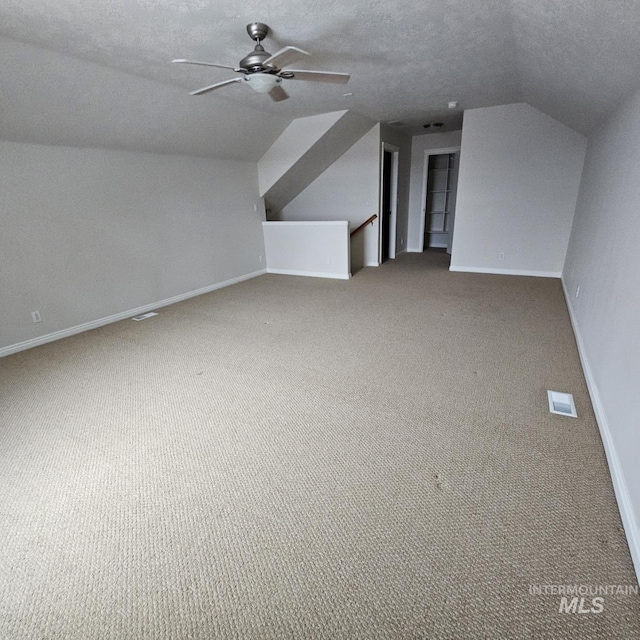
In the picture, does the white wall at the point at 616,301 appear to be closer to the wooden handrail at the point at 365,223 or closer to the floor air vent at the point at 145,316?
the wooden handrail at the point at 365,223

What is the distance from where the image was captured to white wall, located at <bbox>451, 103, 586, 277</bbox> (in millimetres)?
4586

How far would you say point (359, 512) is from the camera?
147cm

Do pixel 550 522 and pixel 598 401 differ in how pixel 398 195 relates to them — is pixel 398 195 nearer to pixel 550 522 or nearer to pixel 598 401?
pixel 598 401

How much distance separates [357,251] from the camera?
6277 millimetres

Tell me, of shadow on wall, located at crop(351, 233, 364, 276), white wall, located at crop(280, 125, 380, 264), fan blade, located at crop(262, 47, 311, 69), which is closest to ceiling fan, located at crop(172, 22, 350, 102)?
fan blade, located at crop(262, 47, 311, 69)

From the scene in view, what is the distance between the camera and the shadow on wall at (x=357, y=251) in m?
6.20

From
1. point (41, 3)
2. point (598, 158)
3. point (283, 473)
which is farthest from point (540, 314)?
point (41, 3)

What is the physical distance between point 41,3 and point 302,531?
2.99 m

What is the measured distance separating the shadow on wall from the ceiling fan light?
3.92 metres

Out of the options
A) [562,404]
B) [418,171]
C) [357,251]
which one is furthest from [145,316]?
[418,171]

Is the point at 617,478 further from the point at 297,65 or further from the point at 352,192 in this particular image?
the point at 352,192

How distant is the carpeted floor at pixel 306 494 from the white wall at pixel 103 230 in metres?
0.72

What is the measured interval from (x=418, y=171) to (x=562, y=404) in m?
6.03

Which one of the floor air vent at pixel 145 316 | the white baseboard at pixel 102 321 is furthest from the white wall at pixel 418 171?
the floor air vent at pixel 145 316
